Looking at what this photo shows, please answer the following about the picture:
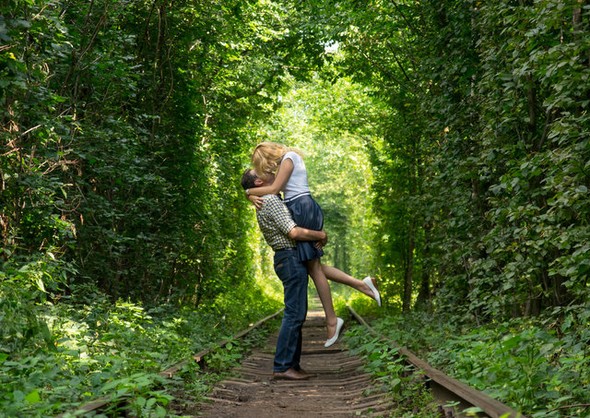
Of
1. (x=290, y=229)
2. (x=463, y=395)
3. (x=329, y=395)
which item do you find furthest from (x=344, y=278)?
(x=463, y=395)

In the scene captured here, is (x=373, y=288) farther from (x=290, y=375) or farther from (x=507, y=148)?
(x=507, y=148)

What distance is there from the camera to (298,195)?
7188 mm

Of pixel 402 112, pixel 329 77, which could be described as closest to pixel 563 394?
pixel 402 112

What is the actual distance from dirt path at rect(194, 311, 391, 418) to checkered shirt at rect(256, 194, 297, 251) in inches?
54.1

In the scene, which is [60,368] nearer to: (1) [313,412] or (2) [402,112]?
(1) [313,412]

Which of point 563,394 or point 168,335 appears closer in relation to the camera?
point 563,394

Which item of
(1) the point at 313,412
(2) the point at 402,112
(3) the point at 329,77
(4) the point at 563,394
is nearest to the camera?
(4) the point at 563,394

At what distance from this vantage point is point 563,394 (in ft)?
13.5

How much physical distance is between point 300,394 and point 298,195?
6.27ft

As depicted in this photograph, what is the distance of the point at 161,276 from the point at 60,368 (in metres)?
7.65

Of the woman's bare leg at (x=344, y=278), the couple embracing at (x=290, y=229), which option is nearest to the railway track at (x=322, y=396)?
the couple embracing at (x=290, y=229)

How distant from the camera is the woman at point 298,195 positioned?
705cm

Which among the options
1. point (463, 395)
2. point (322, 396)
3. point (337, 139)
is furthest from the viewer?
→ point (337, 139)

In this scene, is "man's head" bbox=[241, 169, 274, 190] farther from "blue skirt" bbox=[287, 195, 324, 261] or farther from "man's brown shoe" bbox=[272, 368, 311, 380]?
"man's brown shoe" bbox=[272, 368, 311, 380]
